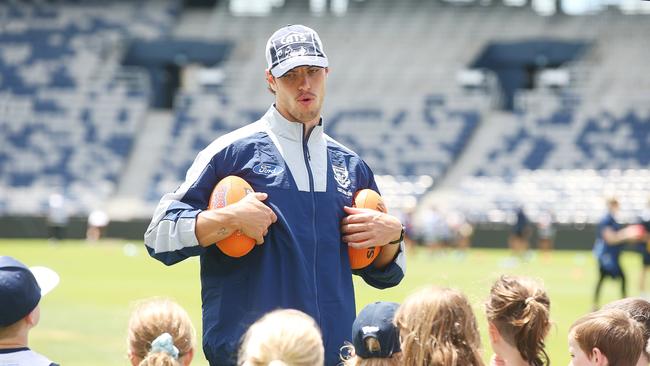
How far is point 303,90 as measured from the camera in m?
5.56

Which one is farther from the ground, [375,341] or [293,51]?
[293,51]

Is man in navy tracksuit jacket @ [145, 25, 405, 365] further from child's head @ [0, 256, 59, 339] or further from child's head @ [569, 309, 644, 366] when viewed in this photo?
child's head @ [569, 309, 644, 366]

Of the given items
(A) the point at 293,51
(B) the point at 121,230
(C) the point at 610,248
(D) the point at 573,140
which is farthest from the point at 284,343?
(D) the point at 573,140

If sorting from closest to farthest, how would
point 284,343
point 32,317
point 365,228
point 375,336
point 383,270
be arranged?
point 284,343 → point 375,336 → point 32,317 → point 365,228 → point 383,270

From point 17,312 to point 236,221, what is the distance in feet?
3.28

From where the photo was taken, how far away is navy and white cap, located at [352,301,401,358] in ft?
16.3

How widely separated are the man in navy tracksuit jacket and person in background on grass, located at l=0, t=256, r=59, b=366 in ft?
2.12

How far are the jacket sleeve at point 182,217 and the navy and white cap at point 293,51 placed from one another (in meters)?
0.53

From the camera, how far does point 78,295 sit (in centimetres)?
2134

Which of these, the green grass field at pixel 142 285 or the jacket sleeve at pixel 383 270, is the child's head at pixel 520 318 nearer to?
the green grass field at pixel 142 285

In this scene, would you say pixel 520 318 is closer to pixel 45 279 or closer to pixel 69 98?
pixel 45 279

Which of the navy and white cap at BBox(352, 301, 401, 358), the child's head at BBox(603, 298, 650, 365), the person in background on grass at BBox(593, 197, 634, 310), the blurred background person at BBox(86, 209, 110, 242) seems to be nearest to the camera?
the navy and white cap at BBox(352, 301, 401, 358)

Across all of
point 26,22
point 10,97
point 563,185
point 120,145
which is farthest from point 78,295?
point 26,22

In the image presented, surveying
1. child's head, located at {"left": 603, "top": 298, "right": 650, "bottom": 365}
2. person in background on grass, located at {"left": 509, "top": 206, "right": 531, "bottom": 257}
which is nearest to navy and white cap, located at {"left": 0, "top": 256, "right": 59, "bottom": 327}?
child's head, located at {"left": 603, "top": 298, "right": 650, "bottom": 365}
